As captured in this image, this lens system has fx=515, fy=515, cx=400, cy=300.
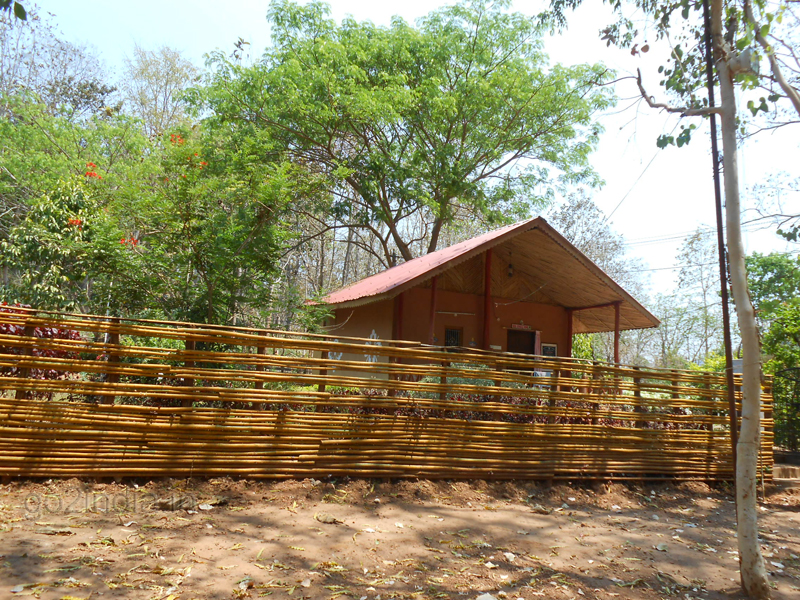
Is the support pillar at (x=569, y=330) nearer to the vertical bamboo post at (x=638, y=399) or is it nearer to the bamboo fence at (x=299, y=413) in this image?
the bamboo fence at (x=299, y=413)

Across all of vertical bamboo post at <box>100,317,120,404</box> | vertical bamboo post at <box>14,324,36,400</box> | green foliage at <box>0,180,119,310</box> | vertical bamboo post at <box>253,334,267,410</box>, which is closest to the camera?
vertical bamboo post at <box>14,324,36,400</box>

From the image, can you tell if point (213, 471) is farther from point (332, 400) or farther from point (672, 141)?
point (672, 141)

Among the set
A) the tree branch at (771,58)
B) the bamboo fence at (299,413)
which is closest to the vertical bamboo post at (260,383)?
the bamboo fence at (299,413)

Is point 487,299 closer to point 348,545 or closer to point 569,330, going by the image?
point 569,330

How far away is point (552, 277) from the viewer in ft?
40.0

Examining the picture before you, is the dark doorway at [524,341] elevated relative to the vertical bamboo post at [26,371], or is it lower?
elevated

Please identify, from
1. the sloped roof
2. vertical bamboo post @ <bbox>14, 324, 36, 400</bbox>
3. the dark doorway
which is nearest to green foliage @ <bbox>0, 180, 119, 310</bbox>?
vertical bamboo post @ <bbox>14, 324, 36, 400</bbox>

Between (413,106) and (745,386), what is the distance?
12003 mm

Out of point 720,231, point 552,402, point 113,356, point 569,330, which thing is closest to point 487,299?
point 569,330

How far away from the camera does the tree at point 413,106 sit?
1323 cm

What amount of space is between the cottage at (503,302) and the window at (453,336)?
1cm

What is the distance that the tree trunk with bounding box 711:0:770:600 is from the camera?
363 cm

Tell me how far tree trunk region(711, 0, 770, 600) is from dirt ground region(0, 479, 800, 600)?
0.32 meters

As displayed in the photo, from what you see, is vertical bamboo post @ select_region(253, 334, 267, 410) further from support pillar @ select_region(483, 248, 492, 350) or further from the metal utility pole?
support pillar @ select_region(483, 248, 492, 350)
